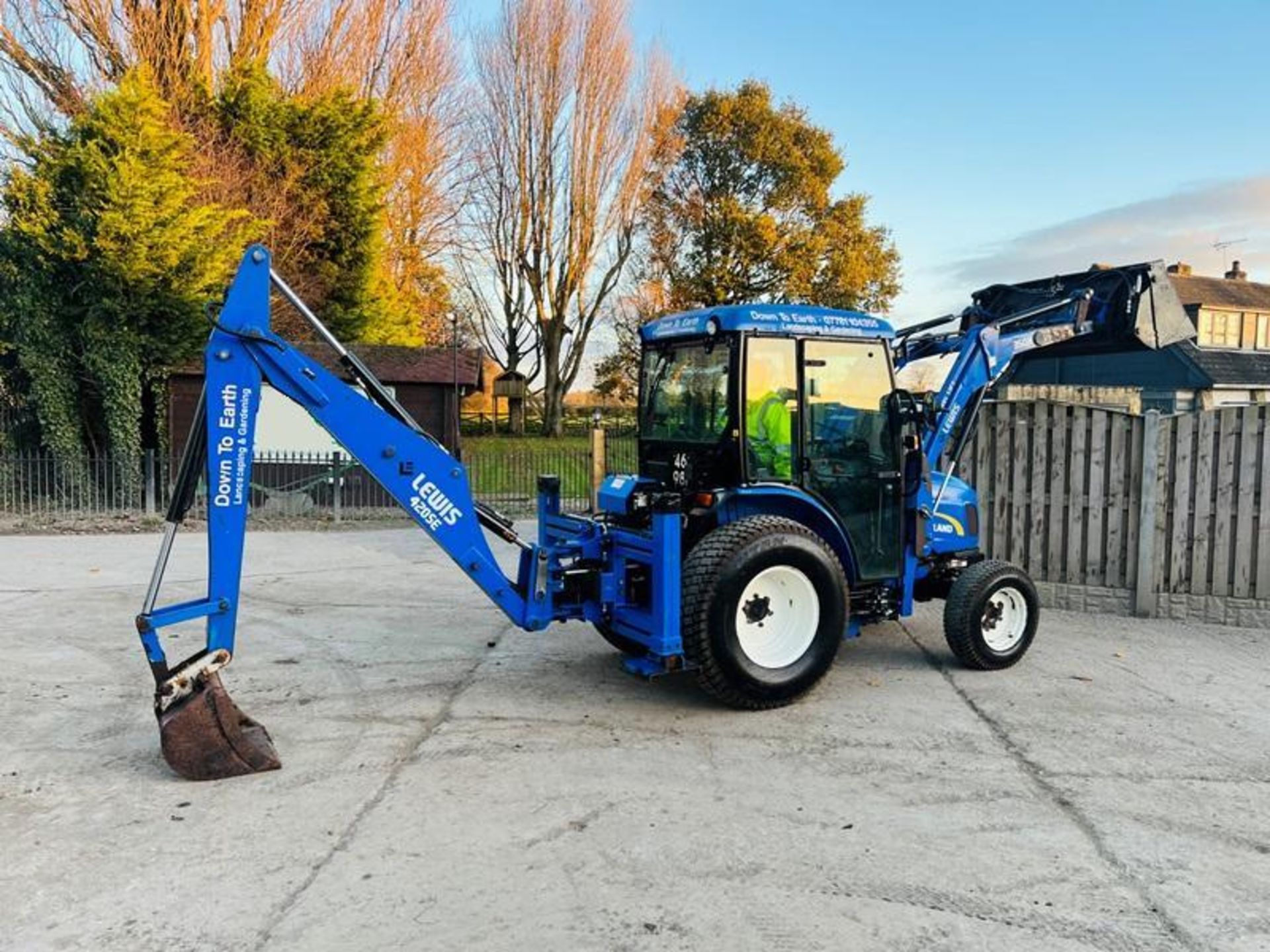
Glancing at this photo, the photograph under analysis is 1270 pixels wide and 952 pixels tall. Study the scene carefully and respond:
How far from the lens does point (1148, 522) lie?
821 cm

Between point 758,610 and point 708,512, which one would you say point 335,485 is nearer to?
point 708,512

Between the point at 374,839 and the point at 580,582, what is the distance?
7.22 feet

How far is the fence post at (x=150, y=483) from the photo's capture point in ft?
49.1

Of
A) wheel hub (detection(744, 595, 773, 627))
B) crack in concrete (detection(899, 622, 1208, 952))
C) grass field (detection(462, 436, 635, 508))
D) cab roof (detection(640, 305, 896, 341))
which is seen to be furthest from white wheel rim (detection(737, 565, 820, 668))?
grass field (detection(462, 436, 635, 508))

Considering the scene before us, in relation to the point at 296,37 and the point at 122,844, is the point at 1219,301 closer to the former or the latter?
the point at 296,37

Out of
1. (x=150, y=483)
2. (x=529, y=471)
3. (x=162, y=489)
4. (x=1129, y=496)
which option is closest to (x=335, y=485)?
(x=150, y=483)

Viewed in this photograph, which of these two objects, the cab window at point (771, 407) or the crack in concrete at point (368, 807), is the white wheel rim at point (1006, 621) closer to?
the cab window at point (771, 407)

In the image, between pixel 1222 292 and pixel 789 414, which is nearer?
pixel 789 414

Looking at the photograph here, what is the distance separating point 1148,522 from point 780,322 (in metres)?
4.67

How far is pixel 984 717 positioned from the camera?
18.0 feet

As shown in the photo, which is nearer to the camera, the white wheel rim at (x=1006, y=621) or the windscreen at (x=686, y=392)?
the windscreen at (x=686, y=392)

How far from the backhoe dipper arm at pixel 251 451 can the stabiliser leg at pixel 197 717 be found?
1 centimetres

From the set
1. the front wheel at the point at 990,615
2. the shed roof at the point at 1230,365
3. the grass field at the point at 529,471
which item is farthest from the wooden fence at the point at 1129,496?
the shed roof at the point at 1230,365

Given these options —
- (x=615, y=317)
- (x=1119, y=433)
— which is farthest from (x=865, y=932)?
(x=615, y=317)
